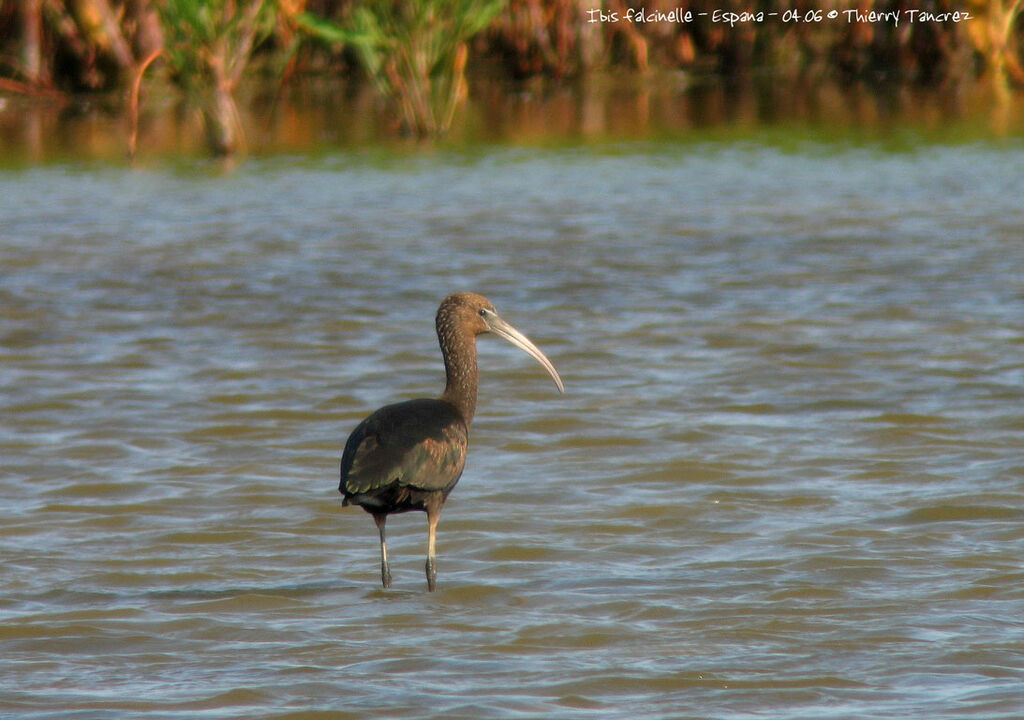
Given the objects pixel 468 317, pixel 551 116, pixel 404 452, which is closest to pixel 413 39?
pixel 551 116

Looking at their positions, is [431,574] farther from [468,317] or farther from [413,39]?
[413,39]

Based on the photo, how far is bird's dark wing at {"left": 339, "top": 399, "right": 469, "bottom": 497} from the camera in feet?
17.1

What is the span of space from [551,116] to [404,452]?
17869 mm

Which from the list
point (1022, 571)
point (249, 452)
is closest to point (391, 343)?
point (249, 452)

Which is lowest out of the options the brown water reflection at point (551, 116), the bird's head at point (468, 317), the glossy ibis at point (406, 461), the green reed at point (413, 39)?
the glossy ibis at point (406, 461)

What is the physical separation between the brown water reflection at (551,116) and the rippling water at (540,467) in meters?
5.68

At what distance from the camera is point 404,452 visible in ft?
17.3

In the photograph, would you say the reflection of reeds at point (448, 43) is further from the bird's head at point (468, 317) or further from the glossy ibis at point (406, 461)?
the glossy ibis at point (406, 461)

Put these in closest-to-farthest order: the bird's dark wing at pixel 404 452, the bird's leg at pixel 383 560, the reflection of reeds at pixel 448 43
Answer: the bird's dark wing at pixel 404 452
the bird's leg at pixel 383 560
the reflection of reeds at pixel 448 43

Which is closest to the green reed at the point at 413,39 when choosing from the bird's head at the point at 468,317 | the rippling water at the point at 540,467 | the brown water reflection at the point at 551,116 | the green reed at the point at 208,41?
the brown water reflection at the point at 551,116

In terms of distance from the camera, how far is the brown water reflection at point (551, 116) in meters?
19.5

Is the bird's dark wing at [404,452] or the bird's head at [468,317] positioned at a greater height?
the bird's head at [468,317]

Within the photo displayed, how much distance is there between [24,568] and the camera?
18.9 feet

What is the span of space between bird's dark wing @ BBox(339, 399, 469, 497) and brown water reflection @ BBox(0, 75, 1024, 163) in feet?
43.2
